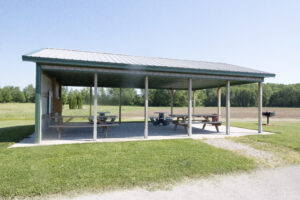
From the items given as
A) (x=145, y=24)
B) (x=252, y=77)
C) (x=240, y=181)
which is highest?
(x=145, y=24)

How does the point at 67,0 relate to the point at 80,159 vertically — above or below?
above

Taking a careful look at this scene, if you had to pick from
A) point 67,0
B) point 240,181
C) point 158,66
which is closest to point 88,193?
point 240,181

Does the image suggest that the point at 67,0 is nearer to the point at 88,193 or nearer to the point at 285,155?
the point at 88,193

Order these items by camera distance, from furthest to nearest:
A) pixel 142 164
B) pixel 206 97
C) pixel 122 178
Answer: pixel 206 97, pixel 142 164, pixel 122 178

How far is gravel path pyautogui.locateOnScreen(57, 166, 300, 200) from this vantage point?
2.94 metres

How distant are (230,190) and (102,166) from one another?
8.55ft

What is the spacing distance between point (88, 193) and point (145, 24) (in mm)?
9185

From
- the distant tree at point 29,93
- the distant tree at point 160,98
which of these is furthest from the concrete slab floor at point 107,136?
the distant tree at point 29,93

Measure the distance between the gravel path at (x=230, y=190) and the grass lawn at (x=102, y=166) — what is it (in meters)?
0.26

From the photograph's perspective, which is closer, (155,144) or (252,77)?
(155,144)

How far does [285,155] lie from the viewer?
209 inches

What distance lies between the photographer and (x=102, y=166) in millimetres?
4094

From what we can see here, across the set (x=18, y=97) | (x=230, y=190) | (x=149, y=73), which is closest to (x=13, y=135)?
(x=149, y=73)

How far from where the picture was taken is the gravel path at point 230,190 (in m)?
2.94
